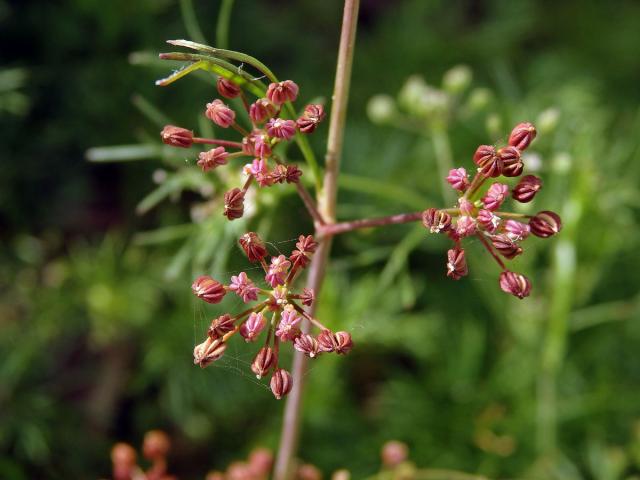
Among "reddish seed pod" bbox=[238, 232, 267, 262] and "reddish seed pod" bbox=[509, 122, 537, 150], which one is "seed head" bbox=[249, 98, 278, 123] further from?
"reddish seed pod" bbox=[509, 122, 537, 150]

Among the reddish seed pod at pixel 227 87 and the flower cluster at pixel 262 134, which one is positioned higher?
the reddish seed pod at pixel 227 87

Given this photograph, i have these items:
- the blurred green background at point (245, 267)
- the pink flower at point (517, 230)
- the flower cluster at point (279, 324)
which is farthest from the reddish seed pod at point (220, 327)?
the blurred green background at point (245, 267)

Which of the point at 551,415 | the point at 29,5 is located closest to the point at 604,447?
the point at 551,415

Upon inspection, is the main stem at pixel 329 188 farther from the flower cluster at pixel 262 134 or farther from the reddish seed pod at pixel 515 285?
the reddish seed pod at pixel 515 285

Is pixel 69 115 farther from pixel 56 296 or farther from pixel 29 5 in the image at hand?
pixel 56 296

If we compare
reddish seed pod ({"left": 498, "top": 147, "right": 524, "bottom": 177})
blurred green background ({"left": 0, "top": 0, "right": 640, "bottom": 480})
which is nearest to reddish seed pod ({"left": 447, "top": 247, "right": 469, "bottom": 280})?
reddish seed pod ({"left": 498, "top": 147, "right": 524, "bottom": 177})

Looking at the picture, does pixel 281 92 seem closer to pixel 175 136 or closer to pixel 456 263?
pixel 175 136
